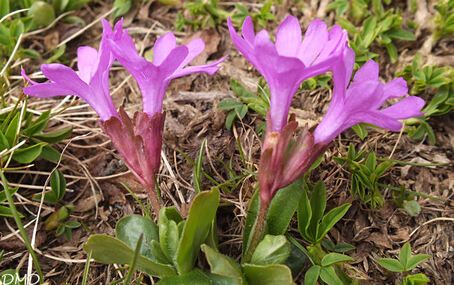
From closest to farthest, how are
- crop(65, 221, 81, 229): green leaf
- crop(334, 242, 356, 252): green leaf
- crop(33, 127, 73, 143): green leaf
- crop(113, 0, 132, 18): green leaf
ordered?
crop(334, 242, 356, 252): green leaf
crop(65, 221, 81, 229): green leaf
crop(33, 127, 73, 143): green leaf
crop(113, 0, 132, 18): green leaf

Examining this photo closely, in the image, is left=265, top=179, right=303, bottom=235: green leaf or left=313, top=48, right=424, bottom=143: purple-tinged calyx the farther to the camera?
left=265, top=179, right=303, bottom=235: green leaf

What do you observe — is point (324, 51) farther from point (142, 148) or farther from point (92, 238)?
point (92, 238)

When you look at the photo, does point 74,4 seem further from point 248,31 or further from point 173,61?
point 248,31

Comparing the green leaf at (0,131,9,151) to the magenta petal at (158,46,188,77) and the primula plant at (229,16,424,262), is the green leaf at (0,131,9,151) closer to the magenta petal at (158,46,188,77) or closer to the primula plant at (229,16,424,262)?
the magenta petal at (158,46,188,77)

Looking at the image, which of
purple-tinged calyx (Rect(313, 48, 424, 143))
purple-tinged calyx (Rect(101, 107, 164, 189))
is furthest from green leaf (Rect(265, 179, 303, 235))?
purple-tinged calyx (Rect(101, 107, 164, 189))

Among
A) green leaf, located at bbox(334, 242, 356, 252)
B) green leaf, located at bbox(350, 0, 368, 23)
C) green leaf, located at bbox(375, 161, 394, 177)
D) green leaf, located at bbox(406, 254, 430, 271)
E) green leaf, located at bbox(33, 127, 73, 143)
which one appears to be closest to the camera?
green leaf, located at bbox(406, 254, 430, 271)

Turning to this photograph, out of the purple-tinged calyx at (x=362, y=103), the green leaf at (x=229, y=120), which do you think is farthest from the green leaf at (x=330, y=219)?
the green leaf at (x=229, y=120)

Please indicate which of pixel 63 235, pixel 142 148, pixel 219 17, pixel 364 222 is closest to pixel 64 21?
pixel 219 17
